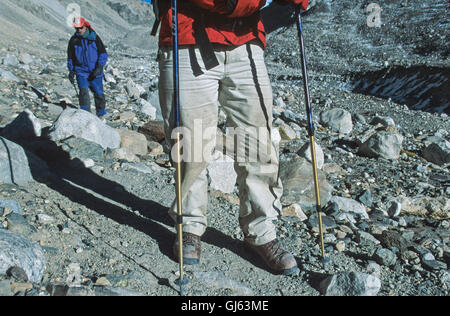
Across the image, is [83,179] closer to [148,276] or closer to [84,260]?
[84,260]

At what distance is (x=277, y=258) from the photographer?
3.10 metres

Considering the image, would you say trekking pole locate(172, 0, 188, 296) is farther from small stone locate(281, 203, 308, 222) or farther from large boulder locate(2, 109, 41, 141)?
large boulder locate(2, 109, 41, 141)

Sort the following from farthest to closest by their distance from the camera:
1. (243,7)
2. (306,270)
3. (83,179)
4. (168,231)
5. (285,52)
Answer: (285,52), (83,179), (168,231), (306,270), (243,7)

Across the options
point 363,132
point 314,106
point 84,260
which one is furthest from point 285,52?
point 84,260

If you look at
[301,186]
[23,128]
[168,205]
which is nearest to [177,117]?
[168,205]

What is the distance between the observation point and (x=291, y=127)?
8.12 metres

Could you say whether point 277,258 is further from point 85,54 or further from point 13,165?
point 85,54

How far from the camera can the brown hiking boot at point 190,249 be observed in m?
3.10

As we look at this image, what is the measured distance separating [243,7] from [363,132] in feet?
21.3

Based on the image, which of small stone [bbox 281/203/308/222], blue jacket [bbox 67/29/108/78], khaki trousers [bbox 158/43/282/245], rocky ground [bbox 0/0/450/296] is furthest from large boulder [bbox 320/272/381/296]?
blue jacket [bbox 67/29/108/78]

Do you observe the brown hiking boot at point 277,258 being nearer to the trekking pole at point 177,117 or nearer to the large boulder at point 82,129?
the trekking pole at point 177,117

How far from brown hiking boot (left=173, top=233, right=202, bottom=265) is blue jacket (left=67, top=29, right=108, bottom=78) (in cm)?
546

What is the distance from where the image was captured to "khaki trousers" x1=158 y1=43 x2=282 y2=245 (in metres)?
2.92

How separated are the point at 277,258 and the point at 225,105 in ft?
3.88
